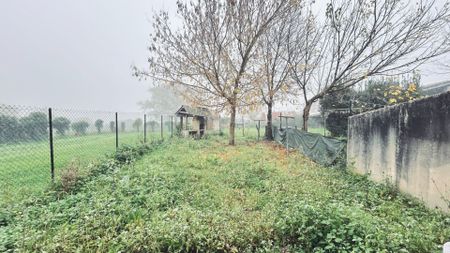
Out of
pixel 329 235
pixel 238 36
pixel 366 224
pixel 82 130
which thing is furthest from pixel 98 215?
pixel 238 36

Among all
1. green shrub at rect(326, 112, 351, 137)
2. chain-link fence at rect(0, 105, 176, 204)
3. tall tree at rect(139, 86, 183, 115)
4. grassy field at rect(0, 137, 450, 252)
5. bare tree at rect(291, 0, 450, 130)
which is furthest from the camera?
tall tree at rect(139, 86, 183, 115)

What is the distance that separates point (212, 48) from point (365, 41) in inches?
303

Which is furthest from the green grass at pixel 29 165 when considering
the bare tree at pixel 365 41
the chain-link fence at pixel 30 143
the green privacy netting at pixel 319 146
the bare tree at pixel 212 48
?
the bare tree at pixel 365 41

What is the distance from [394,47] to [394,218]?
1118 centimetres

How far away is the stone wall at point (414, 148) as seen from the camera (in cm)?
381

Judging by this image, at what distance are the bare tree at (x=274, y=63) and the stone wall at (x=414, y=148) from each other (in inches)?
324

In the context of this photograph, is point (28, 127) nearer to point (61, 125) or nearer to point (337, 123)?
point (61, 125)

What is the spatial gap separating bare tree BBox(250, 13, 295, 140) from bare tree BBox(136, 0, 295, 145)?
1.01 metres

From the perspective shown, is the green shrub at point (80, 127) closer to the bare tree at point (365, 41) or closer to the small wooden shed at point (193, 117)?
the small wooden shed at point (193, 117)

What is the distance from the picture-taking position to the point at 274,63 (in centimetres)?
1544

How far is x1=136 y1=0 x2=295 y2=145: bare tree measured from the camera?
39.0ft

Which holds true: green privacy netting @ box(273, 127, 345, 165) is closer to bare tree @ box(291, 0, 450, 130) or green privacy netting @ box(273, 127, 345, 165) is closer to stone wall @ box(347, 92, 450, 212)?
stone wall @ box(347, 92, 450, 212)

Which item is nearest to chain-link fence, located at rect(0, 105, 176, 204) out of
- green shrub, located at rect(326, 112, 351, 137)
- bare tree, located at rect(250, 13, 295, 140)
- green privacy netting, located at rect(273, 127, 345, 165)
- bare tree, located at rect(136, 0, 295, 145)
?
bare tree, located at rect(136, 0, 295, 145)

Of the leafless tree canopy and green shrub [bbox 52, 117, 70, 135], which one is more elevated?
the leafless tree canopy
